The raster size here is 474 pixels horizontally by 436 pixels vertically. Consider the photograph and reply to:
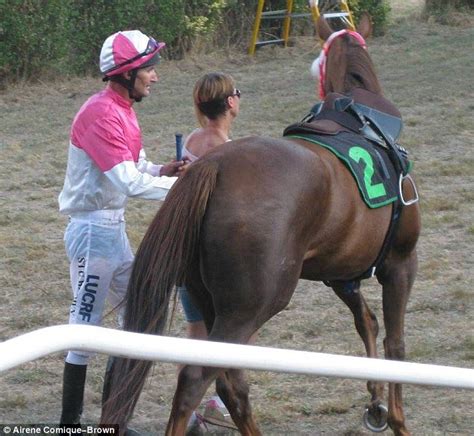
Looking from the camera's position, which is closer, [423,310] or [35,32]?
[423,310]

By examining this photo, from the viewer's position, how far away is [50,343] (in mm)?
1726

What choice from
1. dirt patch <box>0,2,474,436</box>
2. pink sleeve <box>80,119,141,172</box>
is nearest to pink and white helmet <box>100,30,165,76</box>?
pink sleeve <box>80,119,141,172</box>

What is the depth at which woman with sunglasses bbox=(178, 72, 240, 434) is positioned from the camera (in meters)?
4.35

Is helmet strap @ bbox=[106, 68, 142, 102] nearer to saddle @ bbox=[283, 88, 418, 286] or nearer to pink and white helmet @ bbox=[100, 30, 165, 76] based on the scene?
pink and white helmet @ bbox=[100, 30, 165, 76]

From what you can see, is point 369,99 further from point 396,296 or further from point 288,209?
point 288,209

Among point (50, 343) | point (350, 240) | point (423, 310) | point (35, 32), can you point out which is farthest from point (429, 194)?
point (50, 343)

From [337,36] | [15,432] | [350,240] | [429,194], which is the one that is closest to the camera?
[350,240]

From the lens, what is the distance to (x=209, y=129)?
4418mm

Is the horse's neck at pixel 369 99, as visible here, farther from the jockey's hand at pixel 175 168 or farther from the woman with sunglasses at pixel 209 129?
the jockey's hand at pixel 175 168

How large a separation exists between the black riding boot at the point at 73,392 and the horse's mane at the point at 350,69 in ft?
5.83

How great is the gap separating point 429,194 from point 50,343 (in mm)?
6754

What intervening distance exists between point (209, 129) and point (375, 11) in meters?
11.8

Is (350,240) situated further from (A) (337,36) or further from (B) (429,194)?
(B) (429,194)

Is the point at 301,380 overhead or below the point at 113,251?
below
